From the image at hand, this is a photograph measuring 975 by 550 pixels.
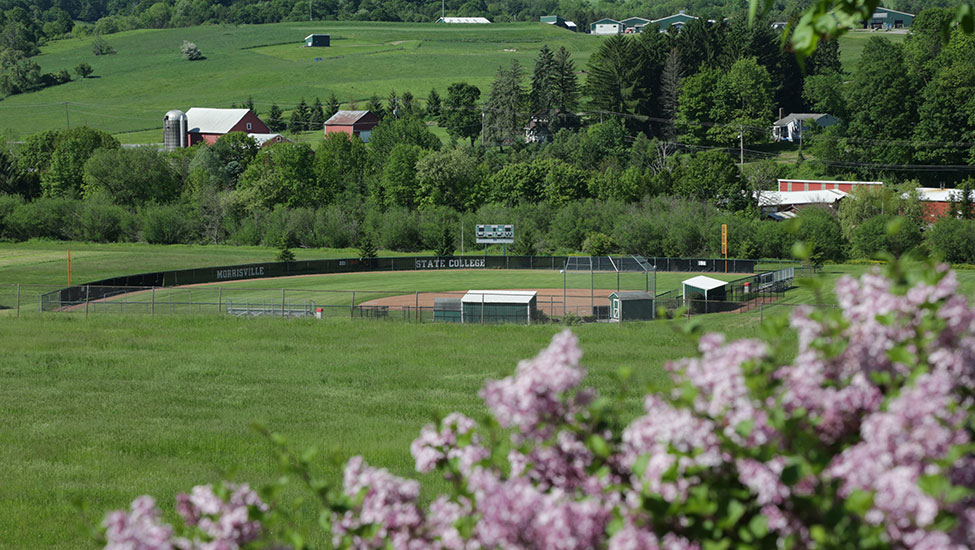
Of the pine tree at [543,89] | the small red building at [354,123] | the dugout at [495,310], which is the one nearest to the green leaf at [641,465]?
the dugout at [495,310]

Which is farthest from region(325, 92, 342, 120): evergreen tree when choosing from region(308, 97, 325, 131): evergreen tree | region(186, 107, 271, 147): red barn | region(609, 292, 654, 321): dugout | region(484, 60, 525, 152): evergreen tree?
region(609, 292, 654, 321): dugout

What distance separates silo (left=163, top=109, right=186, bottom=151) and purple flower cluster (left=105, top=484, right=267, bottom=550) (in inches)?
6593

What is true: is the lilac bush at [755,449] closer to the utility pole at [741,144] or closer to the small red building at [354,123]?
the utility pole at [741,144]

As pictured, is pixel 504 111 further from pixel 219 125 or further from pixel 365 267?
pixel 365 267

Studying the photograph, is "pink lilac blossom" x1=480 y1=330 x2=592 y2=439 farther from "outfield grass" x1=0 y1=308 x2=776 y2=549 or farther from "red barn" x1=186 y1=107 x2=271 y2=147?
"red barn" x1=186 y1=107 x2=271 y2=147

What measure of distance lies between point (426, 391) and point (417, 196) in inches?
3474

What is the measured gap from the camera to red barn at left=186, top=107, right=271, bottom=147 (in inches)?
6516

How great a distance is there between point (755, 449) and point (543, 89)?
160935 millimetres

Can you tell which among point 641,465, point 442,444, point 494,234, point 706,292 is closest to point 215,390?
point 442,444

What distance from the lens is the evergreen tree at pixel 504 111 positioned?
15588 centimetres

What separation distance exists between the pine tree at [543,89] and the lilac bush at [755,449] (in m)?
158

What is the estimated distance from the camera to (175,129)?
6516 inches

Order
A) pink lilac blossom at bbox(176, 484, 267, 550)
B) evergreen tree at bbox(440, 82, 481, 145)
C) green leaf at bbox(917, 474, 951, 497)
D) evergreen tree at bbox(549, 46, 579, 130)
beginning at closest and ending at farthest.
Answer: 1. green leaf at bbox(917, 474, 951, 497)
2. pink lilac blossom at bbox(176, 484, 267, 550)
3. evergreen tree at bbox(440, 82, 481, 145)
4. evergreen tree at bbox(549, 46, 579, 130)

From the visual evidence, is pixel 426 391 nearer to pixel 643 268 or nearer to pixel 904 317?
pixel 904 317
